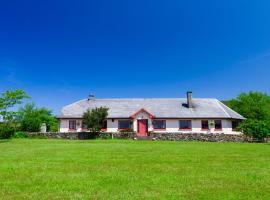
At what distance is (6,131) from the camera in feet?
119

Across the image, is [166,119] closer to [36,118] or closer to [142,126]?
[142,126]

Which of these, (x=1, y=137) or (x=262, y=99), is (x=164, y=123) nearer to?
(x=1, y=137)

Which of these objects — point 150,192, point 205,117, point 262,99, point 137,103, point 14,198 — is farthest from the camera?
point 262,99

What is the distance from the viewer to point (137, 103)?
45.3 meters

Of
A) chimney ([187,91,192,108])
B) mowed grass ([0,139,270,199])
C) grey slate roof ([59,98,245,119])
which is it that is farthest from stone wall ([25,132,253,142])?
mowed grass ([0,139,270,199])

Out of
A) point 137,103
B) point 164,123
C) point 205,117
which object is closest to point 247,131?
point 205,117

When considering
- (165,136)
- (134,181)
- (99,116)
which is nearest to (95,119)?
(99,116)

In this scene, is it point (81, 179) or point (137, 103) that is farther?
point (137, 103)

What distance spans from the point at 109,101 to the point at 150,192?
3904 cm

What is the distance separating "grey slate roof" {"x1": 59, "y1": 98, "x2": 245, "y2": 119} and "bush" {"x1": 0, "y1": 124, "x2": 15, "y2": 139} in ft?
23.4

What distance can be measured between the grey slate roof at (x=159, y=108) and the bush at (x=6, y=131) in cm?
714

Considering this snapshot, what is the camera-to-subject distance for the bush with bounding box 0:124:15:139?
115 feet

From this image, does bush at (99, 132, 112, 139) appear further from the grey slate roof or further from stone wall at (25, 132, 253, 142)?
the grey slate roof

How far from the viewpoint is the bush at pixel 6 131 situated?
34.9 m
